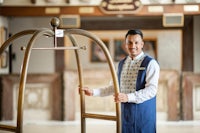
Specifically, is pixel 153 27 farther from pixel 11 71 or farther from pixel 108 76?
pixel 11 71

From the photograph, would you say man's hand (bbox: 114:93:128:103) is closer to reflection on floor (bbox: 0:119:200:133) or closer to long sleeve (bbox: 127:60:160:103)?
long sleeve (bbox: 127:60:160:103)

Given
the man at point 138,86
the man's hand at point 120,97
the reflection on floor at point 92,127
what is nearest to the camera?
the man's hand at point 120,97

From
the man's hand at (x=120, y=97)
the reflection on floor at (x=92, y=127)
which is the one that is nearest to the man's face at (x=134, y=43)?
the man's hand at (x=120, y=97)

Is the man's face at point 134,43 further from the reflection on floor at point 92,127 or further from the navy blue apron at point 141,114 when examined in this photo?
the reflection on floor at point 92,127

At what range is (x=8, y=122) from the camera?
5.88 m

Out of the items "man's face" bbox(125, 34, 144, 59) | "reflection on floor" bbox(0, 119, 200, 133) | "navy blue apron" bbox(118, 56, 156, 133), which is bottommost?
"reflection on floor" bbox(0, 119, 200, 133)

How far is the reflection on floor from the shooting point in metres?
5.20

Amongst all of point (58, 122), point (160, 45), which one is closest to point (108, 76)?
point (58, 122)

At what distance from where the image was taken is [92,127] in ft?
17.9

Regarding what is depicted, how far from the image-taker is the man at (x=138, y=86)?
2445mm

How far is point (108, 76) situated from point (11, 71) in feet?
6.61

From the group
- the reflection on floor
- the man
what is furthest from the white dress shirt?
the reflection on floor

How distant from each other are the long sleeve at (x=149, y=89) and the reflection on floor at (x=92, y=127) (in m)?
2.79

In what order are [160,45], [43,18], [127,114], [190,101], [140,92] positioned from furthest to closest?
[160,45] < [43,18] < [190,101] < [127,114] < [140,92]
